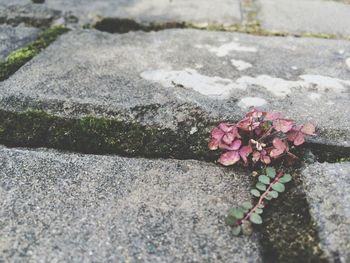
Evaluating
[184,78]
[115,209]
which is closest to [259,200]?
[115,209]

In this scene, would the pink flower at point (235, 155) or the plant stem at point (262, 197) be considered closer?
the plant stem at point (262, 197)

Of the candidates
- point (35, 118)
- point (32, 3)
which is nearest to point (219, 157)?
point (35, 118)

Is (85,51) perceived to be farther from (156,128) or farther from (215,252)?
(215,252)

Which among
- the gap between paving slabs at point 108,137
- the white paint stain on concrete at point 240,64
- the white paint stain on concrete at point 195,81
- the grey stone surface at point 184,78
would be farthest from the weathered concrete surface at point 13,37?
the white paint stain on concrete at point 240,64

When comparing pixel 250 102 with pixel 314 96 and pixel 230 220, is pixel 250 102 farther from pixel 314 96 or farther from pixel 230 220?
pixel 230 220

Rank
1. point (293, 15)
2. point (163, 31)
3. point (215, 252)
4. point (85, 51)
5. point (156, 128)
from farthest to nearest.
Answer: point (293, 15)
point (163, 31)
point (85, 51)
point (156, 128)
point (215, 252)

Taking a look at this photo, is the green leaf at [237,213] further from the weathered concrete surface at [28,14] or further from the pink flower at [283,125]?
the weathered concrete surface at [28,14]

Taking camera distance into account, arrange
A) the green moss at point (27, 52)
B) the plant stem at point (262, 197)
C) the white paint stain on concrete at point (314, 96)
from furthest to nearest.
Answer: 1. the green moss at point (27, 52)
2. the white paint stain on concrete at point (314, 96)
3. the plant stem at point (262, 197)
